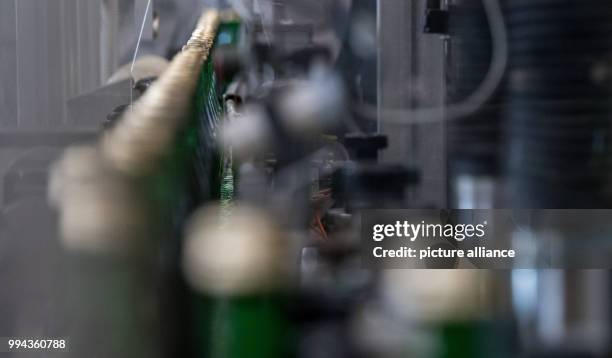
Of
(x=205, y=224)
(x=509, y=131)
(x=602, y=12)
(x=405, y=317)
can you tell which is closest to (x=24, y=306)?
(x=205, y=224)

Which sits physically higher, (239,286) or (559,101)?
(559,101)

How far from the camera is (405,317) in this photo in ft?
1.72

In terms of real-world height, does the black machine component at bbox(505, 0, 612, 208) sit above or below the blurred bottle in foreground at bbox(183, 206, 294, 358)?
above

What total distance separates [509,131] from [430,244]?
145mm

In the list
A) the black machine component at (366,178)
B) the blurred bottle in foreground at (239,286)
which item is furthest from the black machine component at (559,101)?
the blurred bottle in foreground at (239,286)

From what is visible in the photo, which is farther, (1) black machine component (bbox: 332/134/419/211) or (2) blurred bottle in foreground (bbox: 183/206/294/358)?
(1) black machine component (bbox: 332/134/419/211)

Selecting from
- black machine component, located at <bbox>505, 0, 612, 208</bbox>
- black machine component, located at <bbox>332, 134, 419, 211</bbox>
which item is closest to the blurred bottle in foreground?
black machine component, located at <bbox>332, 134, 419, 211</bbox>

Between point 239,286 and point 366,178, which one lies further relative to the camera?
point 366,178

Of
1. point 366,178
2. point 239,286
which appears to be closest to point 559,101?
point 366,178

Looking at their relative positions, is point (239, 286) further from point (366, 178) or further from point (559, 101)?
point (559, 101)

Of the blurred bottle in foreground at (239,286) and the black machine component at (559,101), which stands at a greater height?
the black machine component at (559,101)

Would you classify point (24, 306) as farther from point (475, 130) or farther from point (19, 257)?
point (475, 130)

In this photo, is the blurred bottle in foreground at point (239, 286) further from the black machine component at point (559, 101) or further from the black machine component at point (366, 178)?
the black machine component at point (559, 101)

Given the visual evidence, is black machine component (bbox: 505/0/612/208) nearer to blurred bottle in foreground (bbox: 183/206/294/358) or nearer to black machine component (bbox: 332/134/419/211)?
black machine component (bbox: 332/134/419/211)
